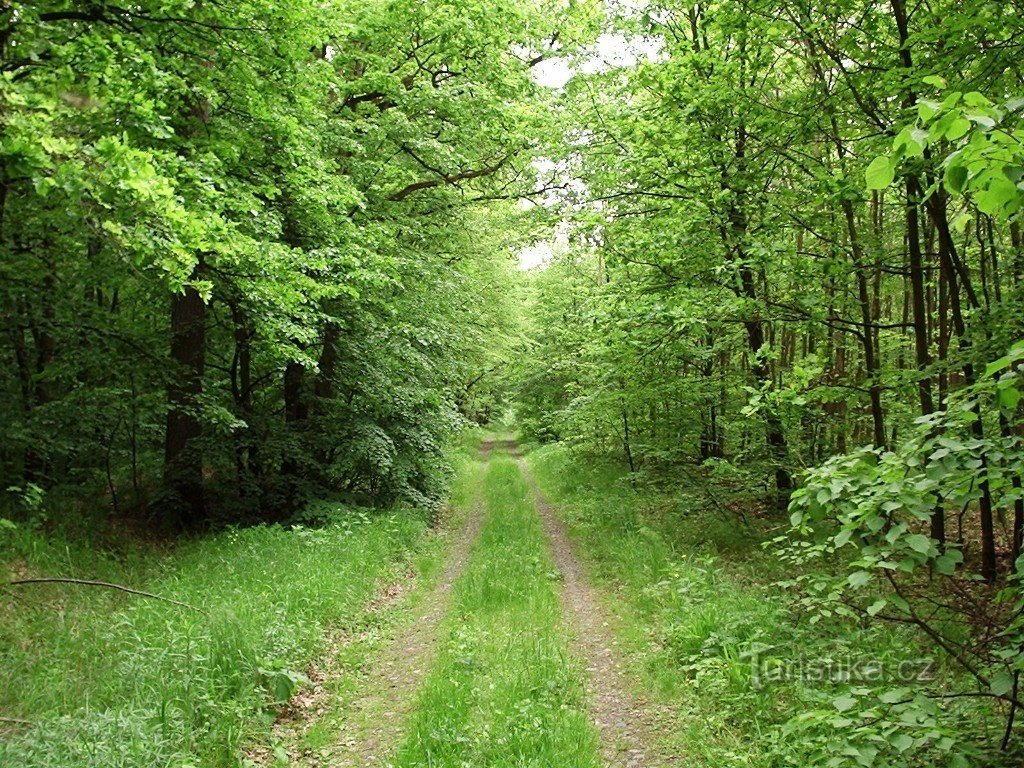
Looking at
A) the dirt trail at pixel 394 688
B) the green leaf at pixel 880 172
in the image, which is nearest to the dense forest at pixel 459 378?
the green leaf at pixel 880 172

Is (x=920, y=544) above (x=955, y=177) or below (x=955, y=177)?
below

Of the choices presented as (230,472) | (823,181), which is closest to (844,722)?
(823,181)

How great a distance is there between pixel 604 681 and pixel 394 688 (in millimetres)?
2281

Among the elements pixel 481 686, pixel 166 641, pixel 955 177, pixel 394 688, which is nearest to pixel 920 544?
pixel 955 177

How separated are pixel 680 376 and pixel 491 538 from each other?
17.9ft

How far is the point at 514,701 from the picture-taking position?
18.9 feet

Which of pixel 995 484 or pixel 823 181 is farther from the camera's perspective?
pixel 823 181

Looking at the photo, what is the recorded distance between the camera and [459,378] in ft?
55.3

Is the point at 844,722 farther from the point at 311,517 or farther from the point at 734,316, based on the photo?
the point at 311,517

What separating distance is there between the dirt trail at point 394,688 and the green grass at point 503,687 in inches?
8.0

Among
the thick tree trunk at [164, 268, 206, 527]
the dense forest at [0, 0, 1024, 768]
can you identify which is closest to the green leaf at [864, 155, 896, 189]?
the dense forest at [0, 0, 1024, 768]

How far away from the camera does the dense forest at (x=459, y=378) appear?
4504mm

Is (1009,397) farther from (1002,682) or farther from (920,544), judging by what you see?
(1002,682)

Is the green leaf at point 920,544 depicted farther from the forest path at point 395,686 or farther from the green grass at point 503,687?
the forest path at point 395,686
